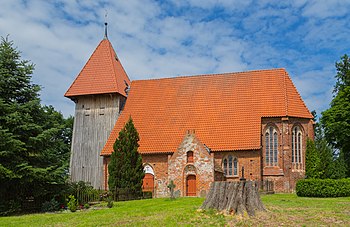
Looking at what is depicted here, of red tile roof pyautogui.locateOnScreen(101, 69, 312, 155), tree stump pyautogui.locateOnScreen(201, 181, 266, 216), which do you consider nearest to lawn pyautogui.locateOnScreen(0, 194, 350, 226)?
tree stump pyautogui.locateOnScreen(201, 181, 266, 216)

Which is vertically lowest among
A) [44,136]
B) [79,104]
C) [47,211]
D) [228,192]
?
[47,211]

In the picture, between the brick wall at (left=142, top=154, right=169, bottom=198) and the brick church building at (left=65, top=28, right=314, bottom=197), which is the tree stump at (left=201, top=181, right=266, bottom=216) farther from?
the brick wall at (left=142, top=154, right=169, bottom=198)

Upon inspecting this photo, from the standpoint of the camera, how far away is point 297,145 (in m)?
32.6

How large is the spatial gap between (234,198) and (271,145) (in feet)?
57.5

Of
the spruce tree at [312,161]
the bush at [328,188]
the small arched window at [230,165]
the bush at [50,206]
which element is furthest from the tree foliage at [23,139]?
the spruce tree at [312,161]

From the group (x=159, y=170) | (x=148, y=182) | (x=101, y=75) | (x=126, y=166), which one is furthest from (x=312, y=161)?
(x=101, y=75)

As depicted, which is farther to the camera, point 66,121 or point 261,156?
point 66,121

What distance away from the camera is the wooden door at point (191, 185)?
97.2 feet

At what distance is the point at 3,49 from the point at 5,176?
22.2 ft

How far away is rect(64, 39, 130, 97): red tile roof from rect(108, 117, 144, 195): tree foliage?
24.4 feet

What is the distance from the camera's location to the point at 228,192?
1566 cm

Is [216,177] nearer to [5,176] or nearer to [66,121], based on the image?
[5,176]

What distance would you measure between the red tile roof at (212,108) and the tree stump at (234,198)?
1502cm

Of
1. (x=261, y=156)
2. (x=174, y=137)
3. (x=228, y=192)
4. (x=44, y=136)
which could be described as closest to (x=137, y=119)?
(x=174, y=137)
